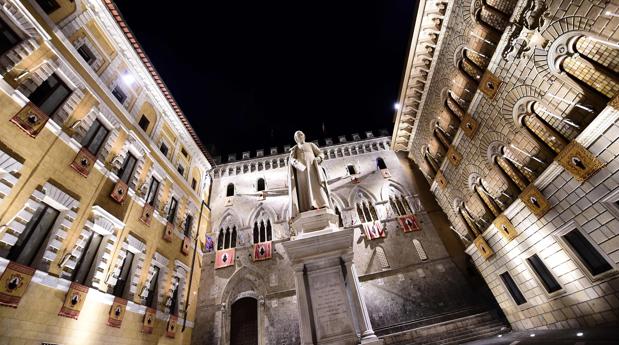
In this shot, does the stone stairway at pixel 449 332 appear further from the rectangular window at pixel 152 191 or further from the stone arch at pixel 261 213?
the rectangular window at pixel 152 191

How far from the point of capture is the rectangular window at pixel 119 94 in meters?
13.4

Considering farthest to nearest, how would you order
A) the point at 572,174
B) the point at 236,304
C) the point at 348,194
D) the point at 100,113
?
the point at 348,194
the point at 236,304
the point at 100,113
the point at 572,174

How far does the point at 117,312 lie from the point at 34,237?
4395 mm

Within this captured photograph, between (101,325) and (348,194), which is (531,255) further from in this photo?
(101,325)

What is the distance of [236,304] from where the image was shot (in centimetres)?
1844

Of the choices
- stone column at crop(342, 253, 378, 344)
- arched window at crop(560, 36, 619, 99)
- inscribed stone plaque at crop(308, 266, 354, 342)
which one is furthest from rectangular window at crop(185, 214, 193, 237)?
arched window at crop(560, 36, 619, 99)

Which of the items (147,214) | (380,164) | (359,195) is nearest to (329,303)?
(147,214)

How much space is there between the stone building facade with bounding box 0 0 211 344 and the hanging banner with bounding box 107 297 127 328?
0.04 metres

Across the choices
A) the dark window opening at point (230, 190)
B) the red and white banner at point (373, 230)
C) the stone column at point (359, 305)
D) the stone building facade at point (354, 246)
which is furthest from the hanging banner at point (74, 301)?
the red and white banner at point (373, 230)

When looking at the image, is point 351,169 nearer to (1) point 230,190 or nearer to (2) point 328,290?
(1) point 230,190

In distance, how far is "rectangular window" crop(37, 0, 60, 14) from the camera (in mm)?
9897

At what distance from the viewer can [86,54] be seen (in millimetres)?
11938

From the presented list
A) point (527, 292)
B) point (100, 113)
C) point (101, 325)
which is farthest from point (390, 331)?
point (100, 113)

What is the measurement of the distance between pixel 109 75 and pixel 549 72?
1993 cm
